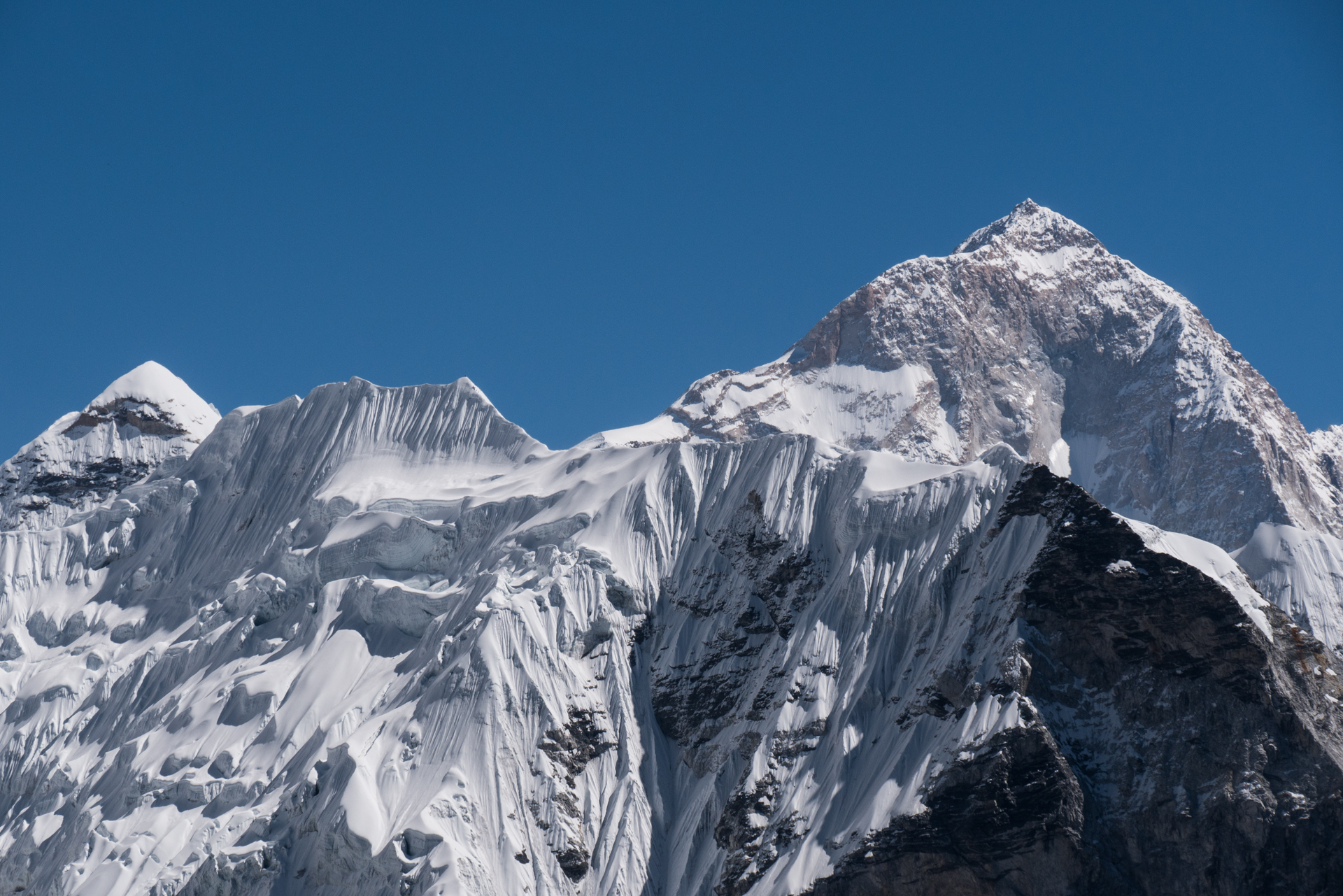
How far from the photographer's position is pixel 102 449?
578ft

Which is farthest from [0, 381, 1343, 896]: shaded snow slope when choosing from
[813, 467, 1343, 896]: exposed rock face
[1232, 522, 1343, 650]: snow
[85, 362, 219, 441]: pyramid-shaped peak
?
[1232, 522, 1343, 650]: snow

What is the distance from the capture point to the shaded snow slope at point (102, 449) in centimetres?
17062

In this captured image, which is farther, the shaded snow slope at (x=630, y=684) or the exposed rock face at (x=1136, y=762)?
the shaded snow slope at (x=630, y=684)

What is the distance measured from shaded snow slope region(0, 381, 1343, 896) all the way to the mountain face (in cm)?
24

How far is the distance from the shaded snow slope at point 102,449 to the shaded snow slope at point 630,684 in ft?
73.8

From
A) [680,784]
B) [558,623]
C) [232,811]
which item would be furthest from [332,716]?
[680,784]

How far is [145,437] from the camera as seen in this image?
583 ft

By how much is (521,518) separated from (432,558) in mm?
8266

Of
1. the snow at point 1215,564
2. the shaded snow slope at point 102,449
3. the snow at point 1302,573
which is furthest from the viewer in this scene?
the shaded snow slope at point 102,449

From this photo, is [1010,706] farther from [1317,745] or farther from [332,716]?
[332,716]

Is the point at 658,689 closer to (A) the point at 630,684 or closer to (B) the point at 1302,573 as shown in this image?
(A) the point at 630,684

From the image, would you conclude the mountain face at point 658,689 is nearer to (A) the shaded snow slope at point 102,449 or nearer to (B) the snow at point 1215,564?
(B) the snow at point 1215,564

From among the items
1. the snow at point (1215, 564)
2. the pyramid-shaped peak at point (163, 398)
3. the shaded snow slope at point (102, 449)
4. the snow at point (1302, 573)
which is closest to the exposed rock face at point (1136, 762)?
the snow at point (1215, 564)

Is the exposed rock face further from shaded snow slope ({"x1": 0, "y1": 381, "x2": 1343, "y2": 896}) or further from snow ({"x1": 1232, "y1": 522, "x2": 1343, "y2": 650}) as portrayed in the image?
snow ({"x1": 1232, "y1": 522, "x2": 1343, "y2": 650})
